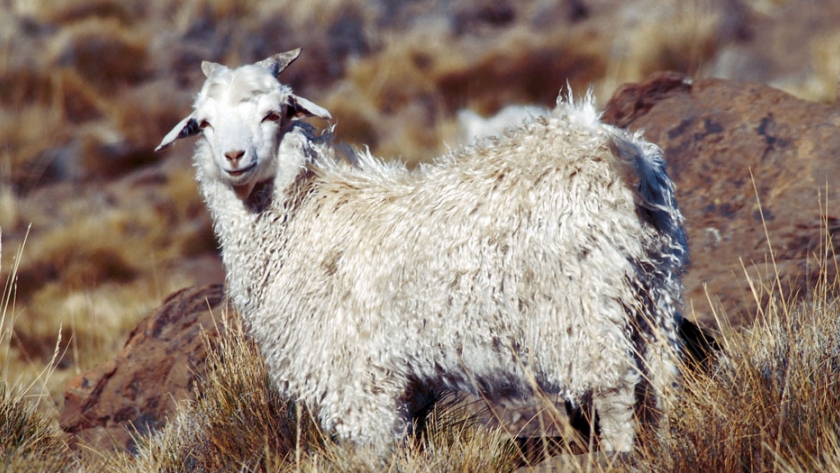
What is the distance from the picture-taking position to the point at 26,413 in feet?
13.1

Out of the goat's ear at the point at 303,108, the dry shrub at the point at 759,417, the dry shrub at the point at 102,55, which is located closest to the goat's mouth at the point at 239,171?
the goat's ear at the point at 303,108

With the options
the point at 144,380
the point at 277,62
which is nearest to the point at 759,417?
the point at 277,62

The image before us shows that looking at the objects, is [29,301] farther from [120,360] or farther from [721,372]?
[721,372]

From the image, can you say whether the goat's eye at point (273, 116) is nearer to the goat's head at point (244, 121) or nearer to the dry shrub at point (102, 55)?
the goat's head at point (244, 121)

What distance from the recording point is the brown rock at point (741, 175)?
4.52m

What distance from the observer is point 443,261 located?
3057 millimetres

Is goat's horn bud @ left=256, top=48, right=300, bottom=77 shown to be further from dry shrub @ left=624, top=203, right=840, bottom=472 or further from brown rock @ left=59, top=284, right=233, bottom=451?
dry shrub @ left=624, top=203, right=840, bottom=472

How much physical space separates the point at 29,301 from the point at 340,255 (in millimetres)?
6936

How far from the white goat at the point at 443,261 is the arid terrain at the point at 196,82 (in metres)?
2.71

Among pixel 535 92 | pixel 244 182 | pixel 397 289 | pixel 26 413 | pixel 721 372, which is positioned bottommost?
pixel 721 372

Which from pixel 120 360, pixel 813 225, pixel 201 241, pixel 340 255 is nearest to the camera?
pixel 340 255

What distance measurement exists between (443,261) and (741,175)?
2.66 metres

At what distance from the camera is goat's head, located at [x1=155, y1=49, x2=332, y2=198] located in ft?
11.4

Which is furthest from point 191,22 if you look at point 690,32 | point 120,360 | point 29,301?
point 120,360
